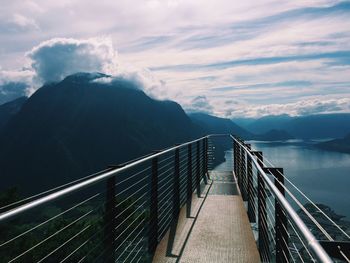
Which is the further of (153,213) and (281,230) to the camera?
(153,213)

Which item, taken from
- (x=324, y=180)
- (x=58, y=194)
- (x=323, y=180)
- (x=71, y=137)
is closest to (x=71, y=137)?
(x=71, y=137)

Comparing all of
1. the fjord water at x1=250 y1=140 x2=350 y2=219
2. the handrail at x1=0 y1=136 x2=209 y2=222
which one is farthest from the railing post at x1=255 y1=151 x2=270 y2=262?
the fjord water at x1=250 y1=140 x2=350 y2=219

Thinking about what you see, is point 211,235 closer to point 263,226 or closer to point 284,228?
point 263,226

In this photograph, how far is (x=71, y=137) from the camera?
546 feet

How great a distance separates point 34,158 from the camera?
491ft

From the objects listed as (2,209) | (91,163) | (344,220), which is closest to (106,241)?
(2,209)

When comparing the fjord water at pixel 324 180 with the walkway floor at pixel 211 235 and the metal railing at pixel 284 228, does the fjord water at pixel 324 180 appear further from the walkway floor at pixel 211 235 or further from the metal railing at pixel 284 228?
the metal railing at pixel 284 228

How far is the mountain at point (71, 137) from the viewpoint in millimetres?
145125

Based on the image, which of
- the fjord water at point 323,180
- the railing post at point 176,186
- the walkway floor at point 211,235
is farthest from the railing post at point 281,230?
the fjord water at point 323,180

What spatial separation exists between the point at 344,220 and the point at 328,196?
21247 millimetres

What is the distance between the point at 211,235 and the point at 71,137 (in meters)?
169

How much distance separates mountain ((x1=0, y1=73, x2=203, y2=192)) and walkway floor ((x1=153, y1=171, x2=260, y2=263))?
13781 centimetres

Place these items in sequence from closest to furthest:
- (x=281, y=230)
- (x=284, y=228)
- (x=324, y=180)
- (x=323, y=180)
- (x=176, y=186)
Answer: (x=284, y=228), (x=281, y=230), (x=176, y=186), (x=323, y=180), (x=324, y=180)

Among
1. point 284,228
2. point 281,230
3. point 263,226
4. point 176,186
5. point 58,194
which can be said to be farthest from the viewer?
point 176,186
